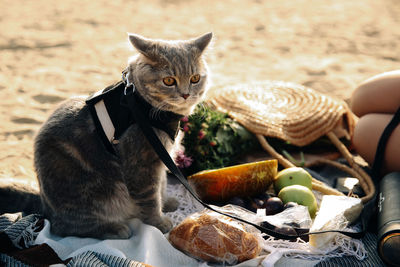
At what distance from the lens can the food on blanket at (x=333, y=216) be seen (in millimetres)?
1939

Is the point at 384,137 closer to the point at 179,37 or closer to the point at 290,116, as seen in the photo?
the point at 290,116

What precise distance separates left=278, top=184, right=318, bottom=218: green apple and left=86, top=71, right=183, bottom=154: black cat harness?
841mm

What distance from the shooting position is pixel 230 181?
93.0 inches

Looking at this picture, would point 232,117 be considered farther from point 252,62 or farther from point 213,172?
point 252,62

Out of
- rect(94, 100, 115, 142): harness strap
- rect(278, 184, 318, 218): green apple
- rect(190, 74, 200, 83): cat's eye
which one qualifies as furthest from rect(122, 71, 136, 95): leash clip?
rect(278, 184, 318, 218): green apple

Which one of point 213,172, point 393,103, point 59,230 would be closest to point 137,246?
point 59,230

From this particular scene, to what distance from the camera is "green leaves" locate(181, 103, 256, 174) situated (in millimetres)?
2664

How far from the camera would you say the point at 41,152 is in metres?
1.98

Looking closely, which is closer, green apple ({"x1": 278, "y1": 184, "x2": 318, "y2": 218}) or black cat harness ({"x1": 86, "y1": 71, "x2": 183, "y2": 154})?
black cat harness ({"x1": 86, "y1": 71, "x2": 183, "y2": 154})

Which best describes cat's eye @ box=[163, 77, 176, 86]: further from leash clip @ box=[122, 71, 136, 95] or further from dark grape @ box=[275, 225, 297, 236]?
dark grape @ box=[275, 225, 297, 236]

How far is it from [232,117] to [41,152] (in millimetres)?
1448

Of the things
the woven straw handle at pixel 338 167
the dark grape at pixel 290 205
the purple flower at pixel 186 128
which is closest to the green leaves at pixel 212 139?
the purple flower at pixel 186 128

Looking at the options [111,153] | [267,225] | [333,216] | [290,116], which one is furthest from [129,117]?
[290,116]

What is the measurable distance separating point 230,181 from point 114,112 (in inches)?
32.1
